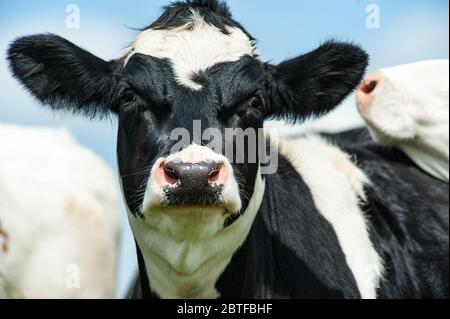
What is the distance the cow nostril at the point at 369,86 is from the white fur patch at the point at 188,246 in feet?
7.66

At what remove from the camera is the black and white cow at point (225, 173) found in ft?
20.4

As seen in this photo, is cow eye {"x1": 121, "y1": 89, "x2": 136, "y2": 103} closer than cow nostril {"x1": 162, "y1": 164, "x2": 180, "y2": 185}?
No

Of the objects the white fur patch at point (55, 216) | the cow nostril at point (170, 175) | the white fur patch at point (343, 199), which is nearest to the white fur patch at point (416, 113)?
the white fur patch at point (343, 199)

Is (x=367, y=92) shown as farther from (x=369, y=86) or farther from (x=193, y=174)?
(x=193, y=174)

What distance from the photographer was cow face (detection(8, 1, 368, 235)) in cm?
603

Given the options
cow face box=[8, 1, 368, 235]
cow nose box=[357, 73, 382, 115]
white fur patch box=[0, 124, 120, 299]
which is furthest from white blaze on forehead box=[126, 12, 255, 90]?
white fur patch box=[0, 124, 120, 299]

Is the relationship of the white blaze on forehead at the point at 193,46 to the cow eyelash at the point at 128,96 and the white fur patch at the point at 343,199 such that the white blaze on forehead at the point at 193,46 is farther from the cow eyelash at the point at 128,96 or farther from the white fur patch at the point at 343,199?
the white fur patch at the point at 343,199

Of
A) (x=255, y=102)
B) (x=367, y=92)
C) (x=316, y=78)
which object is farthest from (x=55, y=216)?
(x=255, y=102)

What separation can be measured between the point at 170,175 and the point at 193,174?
0.15 meters

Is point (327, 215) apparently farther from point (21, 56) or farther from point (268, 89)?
point (21, 56)

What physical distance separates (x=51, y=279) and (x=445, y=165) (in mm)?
5207

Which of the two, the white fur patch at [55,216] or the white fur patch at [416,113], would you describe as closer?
the white fur patch at [416,113]

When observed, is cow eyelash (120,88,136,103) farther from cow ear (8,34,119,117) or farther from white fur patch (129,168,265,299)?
white fur patch (129,168,265,299)
